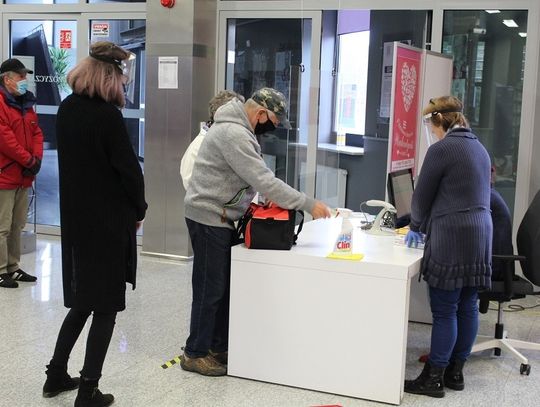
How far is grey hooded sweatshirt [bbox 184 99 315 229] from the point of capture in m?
3.11

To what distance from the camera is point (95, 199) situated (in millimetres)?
2707

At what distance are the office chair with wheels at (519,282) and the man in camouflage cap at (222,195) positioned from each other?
3.56 feet

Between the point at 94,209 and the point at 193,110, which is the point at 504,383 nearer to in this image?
the point at 94,209

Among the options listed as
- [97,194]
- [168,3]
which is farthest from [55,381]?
[168,3]

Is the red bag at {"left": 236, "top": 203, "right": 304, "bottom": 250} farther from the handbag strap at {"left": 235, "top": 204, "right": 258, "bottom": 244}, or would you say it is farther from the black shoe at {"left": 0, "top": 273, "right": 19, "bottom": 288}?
the black shoe at {"left": 0, "top": 273, "right": 19, "bottom": 288}

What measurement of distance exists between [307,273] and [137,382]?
3.17 ft

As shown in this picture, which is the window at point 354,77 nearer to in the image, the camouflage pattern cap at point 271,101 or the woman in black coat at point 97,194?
the camouflage pattern cap at point 271,101

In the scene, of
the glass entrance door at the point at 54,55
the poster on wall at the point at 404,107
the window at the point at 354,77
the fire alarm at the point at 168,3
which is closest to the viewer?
the poster on wall at the point at 404,107

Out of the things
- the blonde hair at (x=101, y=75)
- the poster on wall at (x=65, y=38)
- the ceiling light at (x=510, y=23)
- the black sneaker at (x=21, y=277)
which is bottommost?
the black sneaker at (x=21, y=277)

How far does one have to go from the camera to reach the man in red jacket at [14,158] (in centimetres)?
484

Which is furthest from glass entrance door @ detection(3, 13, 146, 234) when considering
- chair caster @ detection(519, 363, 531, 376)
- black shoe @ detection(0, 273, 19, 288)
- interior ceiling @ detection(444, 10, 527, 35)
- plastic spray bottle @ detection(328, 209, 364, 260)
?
chair caster @ detection(519, 363, 531, 376)

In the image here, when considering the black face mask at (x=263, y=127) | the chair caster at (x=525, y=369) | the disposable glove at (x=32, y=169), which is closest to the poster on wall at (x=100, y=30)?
the disposable glove at (x=32, y=169)

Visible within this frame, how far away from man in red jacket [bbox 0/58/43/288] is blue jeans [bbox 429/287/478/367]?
3097 mm

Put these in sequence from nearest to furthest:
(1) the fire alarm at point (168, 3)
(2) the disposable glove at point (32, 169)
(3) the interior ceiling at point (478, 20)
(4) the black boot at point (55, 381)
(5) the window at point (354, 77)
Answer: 1. (4) the black boot at point (55, 381)
2. (2) the disposable glove at point (32, 169)
3. (3) the interior ceiling at point (478, 20)
4. (1) the fire alarm at point (168, 3)
5. (5) the window at point (354, 77)
